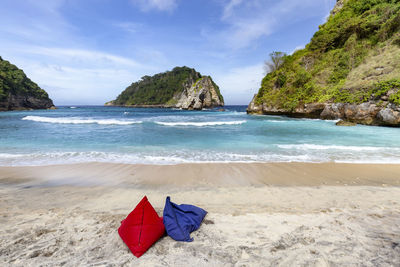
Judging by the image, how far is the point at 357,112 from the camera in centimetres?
2162

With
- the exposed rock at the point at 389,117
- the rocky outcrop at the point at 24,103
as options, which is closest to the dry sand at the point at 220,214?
the exposed rock at the point at 389,117

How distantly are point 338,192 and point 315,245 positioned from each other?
312cm

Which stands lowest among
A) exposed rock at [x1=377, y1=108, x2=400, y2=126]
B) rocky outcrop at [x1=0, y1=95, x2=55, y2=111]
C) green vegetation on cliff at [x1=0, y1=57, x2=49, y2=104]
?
exposed rock at [x1=377, y1=108, x2=400, y2=126]

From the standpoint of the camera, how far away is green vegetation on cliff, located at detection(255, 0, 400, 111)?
71.8ft

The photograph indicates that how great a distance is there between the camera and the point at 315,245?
278cm

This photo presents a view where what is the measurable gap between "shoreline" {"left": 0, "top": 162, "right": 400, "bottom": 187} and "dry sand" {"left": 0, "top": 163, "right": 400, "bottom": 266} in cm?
4

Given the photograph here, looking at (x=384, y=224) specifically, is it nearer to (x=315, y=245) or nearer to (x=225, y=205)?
(x=315, y=245)

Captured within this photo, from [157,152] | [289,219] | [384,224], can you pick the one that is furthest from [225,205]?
[157,152]

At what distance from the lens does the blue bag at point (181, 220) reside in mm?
3008

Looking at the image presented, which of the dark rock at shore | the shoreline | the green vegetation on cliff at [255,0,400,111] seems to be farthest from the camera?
the green vegetation on cliff at [255,0,400,111]

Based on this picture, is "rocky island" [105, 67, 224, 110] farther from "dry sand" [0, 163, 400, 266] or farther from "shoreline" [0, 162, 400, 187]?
"dry sand" [0, 163, 400, 266]

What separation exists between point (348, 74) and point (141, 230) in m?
36.3

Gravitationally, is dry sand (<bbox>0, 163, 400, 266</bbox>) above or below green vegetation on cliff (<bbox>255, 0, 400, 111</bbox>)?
below

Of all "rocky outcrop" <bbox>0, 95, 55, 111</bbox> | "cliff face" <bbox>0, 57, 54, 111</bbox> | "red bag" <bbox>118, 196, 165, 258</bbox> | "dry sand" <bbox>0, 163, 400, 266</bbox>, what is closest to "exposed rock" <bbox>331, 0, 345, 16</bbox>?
"dry sand" <bbox>0, 163, 400, 266</bbox>
